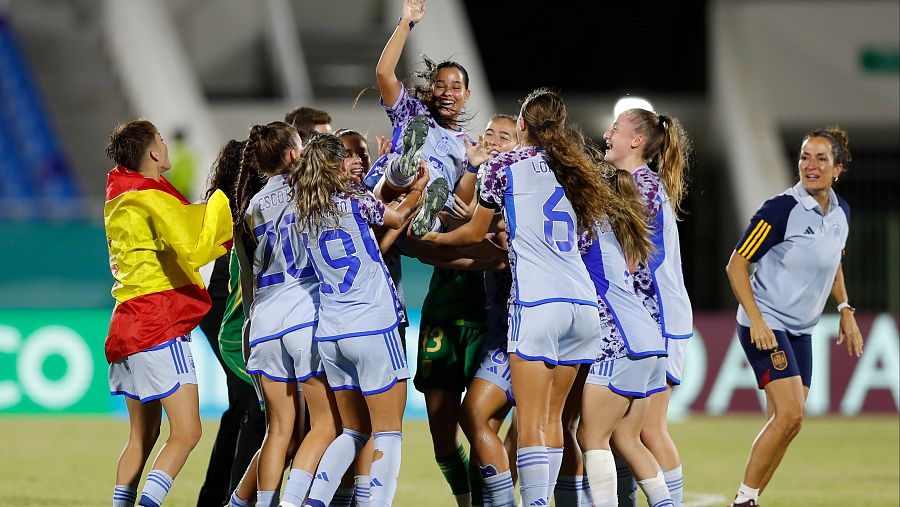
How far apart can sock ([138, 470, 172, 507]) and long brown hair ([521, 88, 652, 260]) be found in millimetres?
2337

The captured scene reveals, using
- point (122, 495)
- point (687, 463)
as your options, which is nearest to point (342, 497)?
point (122, 495)

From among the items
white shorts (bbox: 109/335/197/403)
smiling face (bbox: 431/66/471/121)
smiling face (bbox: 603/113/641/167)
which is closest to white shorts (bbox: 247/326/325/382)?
white shorts (bbox: 109/335/197/403)

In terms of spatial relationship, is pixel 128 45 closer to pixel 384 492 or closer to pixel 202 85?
pixel 202 85

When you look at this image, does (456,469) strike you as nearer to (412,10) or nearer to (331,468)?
(331,468)

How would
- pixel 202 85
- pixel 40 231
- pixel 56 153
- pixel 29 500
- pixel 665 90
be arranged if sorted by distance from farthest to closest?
pixel 665 90 → pixel 202 85 → pixel 56 153 → pixel 40 231 → pixel 29 500

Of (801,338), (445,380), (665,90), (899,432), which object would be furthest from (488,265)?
(665,90)

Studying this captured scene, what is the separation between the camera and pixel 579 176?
239 inches

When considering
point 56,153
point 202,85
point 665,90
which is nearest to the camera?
point 56,153

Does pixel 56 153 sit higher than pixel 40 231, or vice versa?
pixel 56 153

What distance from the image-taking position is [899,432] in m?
13.0

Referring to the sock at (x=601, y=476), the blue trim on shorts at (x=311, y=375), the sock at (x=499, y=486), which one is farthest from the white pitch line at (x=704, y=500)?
the blue trim on shorts at (x=311, y=375)

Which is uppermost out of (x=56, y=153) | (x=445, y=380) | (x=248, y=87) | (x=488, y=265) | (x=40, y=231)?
(x=248, y=87)

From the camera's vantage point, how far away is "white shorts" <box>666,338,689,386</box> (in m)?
6.67

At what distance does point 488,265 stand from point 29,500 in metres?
3.50
